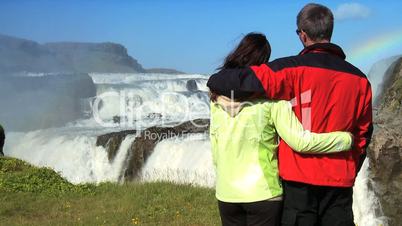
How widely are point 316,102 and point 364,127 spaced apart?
1.15 feet

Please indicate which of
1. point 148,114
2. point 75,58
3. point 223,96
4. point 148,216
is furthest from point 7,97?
point 75,58

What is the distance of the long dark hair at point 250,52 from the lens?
3.12 m

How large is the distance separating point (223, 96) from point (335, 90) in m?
0.58

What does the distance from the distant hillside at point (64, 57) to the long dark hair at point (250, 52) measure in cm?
5124

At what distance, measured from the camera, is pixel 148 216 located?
23.7 ft

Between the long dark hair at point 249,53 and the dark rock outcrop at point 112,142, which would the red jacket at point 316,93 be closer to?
the long dark hair at point 249,53

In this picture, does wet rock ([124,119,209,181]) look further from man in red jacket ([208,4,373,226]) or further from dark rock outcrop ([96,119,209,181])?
man in red jacket ([208,4,373,226])

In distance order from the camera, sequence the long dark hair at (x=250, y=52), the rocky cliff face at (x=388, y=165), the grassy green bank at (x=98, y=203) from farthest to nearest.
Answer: the rocky cliff face at (x=388, y=165), the grassy green bank at (x=98, y=203), the long dark hair at (x=250, y=52)

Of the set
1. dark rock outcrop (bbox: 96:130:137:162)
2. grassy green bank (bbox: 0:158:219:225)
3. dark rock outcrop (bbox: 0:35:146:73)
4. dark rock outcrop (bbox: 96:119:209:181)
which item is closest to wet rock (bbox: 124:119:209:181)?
dark rock outcrop (bbox: 96:119:209:181)

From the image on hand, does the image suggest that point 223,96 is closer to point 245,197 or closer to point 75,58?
point 245,197

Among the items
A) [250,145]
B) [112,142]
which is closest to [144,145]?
[112,142]

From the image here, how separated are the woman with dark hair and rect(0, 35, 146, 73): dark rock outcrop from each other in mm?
51761

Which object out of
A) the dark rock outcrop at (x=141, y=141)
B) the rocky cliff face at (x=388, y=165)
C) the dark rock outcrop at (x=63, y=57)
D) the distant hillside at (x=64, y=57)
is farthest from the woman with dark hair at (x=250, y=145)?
the dark rock outcrop at (x=63, y=57)

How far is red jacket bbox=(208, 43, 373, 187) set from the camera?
9.53 feet
